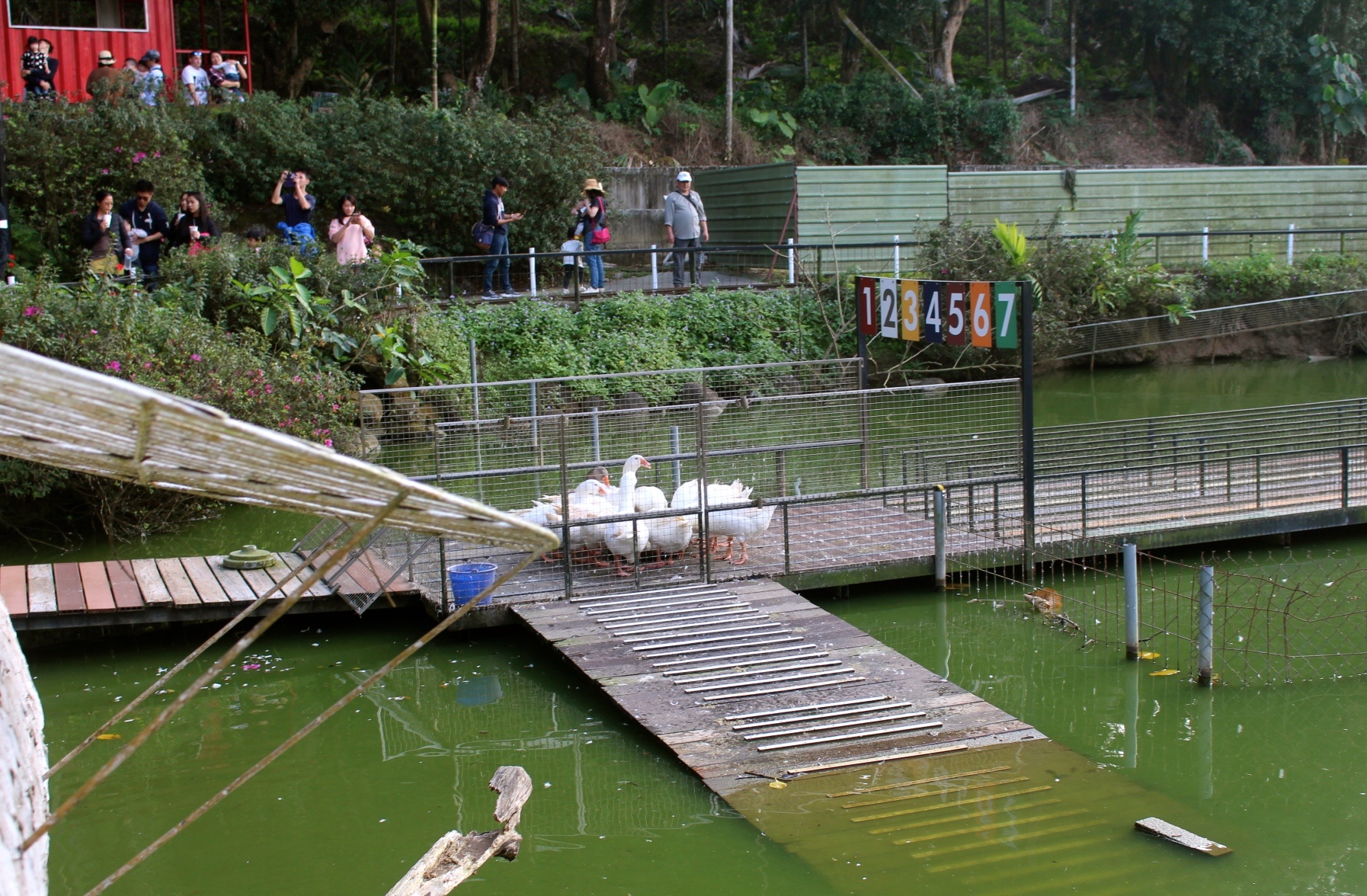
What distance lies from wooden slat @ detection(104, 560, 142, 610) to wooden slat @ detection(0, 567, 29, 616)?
587 mm

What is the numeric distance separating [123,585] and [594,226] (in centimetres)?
1160

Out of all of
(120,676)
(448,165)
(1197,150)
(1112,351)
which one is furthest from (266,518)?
(1197,150)

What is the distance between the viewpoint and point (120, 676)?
934cm

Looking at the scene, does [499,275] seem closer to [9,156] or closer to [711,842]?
[9,156]

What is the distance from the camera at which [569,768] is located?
7.76m

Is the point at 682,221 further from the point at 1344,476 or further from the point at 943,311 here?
the point at 1344,476

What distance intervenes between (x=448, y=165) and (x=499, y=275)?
9.50 ft

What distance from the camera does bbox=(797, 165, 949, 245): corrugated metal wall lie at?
79.3 feet

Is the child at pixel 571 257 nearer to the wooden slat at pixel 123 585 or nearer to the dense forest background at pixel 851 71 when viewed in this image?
the dense forest background at pixel 851 71

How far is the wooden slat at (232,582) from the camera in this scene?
9656mm

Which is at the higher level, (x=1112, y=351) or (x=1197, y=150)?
(x=1197, y=150)

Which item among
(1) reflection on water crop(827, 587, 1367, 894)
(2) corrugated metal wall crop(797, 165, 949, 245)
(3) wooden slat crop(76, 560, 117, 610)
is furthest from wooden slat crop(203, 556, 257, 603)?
(2) corrugated metal wall crop(797, 165, 949, 245)

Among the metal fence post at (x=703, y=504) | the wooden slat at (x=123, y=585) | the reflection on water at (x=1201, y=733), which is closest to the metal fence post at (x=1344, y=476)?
the reflection on water at (x=1201, y=733)

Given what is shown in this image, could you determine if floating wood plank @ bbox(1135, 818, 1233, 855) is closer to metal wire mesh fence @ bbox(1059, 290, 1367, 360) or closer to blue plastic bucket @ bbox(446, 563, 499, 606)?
blue plastic bucket @ bbox(446, 563, 499, 606)
